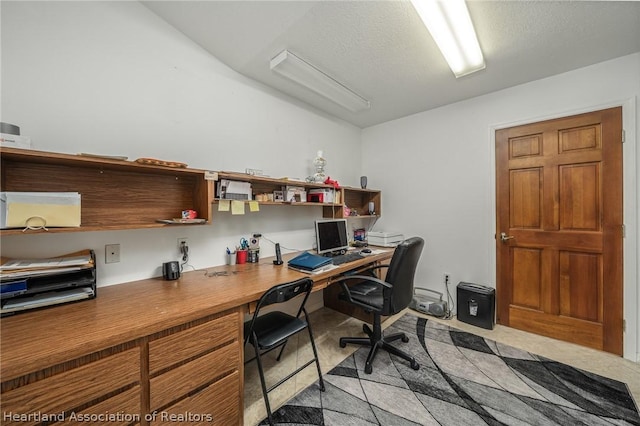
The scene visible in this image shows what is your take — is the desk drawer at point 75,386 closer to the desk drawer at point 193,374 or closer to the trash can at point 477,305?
the desk drawer at point 193,374

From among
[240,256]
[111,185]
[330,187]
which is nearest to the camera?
[111,185]

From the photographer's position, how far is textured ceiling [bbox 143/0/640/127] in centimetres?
160

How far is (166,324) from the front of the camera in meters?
1.07

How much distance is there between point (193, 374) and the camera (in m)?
1.17

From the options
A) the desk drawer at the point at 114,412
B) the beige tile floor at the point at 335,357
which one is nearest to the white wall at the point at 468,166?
the beige tile floor at the point at 335,357

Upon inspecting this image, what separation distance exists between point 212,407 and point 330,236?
5.46ft

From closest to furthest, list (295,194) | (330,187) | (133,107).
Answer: (133,107) → (295,194) → (330,187)

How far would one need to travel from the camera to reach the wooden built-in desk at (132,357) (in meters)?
0.83

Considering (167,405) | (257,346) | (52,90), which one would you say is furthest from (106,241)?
(257,346)

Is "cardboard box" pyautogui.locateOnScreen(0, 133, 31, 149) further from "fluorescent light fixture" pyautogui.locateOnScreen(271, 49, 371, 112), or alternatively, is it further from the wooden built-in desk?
"fluorescent light fixture" pyautogui.locateOnScreen(271, 49, 371, 112)

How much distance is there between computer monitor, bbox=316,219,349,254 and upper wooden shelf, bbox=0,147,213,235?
1.09m

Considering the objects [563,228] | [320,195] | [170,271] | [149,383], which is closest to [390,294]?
[320,195]

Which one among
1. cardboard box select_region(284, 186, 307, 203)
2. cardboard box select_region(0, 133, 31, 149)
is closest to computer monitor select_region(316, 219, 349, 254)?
cardboard box select_region(284, 186, 307, 203)

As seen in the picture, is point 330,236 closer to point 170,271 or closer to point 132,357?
point 170,271
